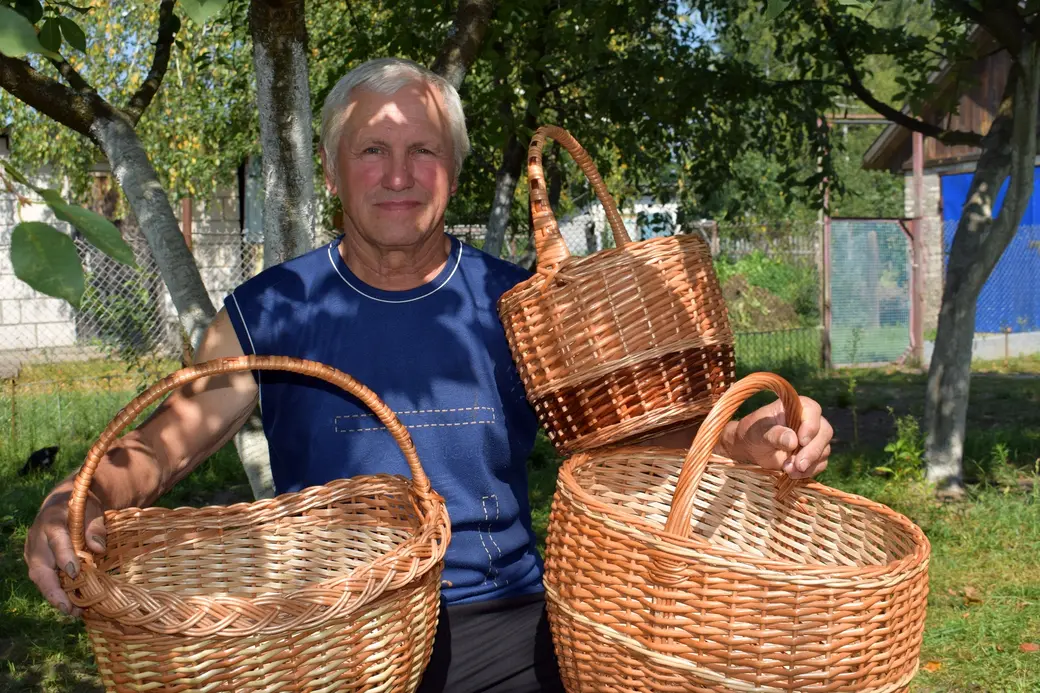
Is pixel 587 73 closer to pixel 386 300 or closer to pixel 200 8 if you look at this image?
pixel 386 300

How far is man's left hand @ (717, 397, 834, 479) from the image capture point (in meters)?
1.81

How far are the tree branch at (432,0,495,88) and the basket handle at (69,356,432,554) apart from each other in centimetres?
169

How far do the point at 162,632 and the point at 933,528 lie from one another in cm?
428

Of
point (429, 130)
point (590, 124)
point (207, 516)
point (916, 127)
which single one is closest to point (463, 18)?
point (429, 130)

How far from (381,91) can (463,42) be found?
1.15m

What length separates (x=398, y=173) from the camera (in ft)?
6.97

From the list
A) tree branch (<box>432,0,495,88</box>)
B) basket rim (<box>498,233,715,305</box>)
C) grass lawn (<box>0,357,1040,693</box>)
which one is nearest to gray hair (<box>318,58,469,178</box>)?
basket rim (<box>498,233,715,305</box>)

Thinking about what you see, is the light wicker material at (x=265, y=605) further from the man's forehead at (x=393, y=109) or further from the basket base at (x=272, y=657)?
the man's forehead at (x=393, y=109)

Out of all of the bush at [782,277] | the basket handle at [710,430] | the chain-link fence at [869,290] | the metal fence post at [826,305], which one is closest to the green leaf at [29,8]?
the basket handle at [710,430]

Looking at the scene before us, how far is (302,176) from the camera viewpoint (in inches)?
115

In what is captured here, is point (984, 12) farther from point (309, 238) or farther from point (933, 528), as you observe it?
point (309, 238)

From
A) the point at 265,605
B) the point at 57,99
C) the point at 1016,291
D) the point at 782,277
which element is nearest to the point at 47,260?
the point at 265,605

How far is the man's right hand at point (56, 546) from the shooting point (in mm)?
1528

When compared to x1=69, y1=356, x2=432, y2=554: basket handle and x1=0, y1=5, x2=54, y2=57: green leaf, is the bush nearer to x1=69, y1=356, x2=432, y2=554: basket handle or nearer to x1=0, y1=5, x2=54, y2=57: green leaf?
x1=69, y1=356, x2=432, y2=554: basket handle
